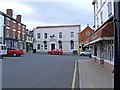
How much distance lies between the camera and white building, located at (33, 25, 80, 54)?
210ft

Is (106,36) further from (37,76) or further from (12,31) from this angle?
(12,31)

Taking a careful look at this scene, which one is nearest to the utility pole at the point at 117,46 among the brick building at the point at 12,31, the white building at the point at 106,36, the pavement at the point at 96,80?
the pavement at the point at 96,80

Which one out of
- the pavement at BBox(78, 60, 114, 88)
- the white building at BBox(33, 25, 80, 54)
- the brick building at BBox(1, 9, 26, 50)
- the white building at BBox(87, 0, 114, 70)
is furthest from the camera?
the white building at BBox(33, 25, 80, 54)

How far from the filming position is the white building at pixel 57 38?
64062 mm

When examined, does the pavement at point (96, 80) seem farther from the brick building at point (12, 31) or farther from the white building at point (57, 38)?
the white building at point (57, 38)

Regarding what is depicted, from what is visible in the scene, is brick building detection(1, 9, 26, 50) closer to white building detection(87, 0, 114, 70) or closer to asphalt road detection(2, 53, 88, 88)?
asphalt road detection(2, 53, 88, 88)

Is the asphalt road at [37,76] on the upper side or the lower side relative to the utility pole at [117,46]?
lower

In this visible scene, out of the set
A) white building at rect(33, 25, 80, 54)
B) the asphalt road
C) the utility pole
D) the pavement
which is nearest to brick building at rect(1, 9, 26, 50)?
white building at rect(33, 25, 80, 54)

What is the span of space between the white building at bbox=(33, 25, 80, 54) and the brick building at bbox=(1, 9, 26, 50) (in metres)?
4.77

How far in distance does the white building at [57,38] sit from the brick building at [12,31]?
4.77 m

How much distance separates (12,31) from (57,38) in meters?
14.6

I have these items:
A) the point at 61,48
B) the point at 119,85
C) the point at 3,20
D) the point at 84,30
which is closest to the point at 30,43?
the point at 61,48

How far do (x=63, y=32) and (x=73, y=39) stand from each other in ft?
12.0

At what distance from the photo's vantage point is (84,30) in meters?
63.6
